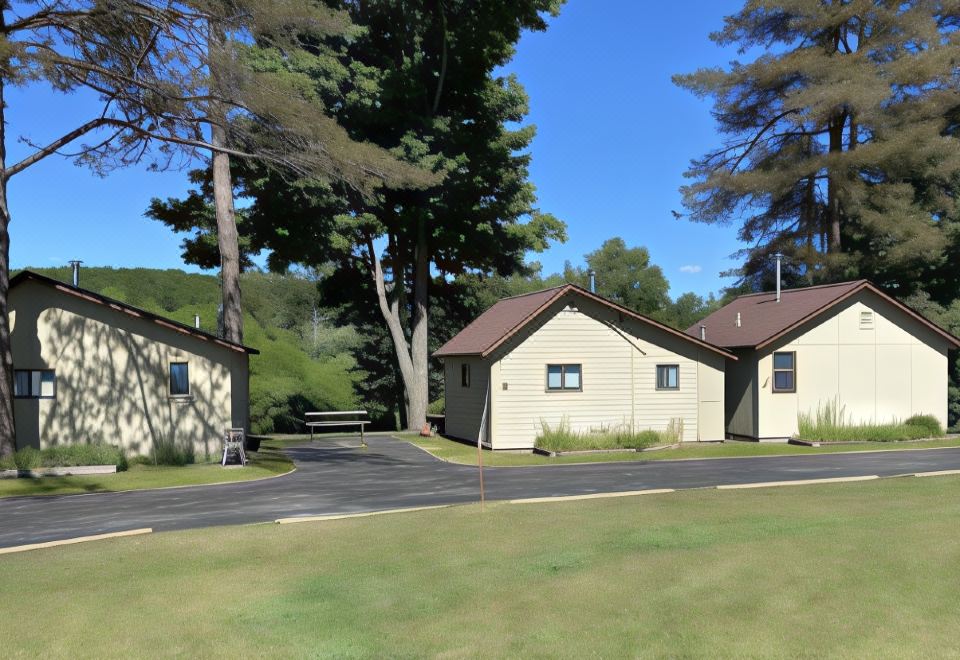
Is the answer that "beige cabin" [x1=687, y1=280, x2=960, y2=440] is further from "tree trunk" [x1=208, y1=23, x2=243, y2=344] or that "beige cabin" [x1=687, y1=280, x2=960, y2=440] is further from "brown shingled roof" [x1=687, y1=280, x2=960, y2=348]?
"tree trunk" [x1=208, y1=23, x2=243, y2=344]

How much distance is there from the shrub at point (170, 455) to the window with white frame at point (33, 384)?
324 centimetres

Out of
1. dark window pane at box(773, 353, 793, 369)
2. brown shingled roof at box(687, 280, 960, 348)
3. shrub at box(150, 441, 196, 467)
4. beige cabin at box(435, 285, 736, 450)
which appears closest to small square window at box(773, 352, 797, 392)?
dark window pane at box(773, 353, 793, 369)

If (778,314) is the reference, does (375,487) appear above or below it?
below

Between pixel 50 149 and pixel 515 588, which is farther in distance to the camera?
pixel 50 149

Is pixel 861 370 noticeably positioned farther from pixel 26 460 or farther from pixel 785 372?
pixel 26 460

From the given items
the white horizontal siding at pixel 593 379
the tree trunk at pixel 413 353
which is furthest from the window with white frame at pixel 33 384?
the tree trunk at pixel 413 353

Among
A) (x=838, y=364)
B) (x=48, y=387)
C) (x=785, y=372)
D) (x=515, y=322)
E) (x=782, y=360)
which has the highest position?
(x=515, y=322)

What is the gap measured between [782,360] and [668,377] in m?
4.42

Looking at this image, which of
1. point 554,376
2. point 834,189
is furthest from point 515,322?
point 834,189

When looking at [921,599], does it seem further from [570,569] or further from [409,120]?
[409,120]

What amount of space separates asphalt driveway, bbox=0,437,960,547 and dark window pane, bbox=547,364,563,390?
522cm

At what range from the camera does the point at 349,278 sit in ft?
141

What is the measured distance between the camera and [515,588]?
884 cm

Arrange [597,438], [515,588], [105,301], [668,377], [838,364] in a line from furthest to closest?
[838,364] < [668,377] < [597,438] < [105,301] < [515,588]
